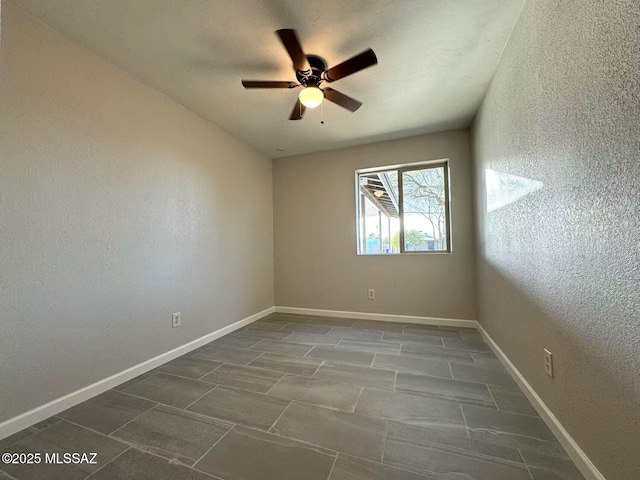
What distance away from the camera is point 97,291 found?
70.5 inches

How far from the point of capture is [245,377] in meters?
1.96

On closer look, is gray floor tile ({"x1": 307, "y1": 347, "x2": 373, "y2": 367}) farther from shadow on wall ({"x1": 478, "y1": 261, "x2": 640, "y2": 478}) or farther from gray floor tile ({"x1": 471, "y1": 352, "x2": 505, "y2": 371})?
shadow on wall ({"x1": 478, "y1": 261, "x2": 640, "y2": 478})

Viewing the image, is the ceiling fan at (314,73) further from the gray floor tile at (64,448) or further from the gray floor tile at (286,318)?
the gray floor tile at (286,318)

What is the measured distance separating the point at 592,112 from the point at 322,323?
9.90 ft

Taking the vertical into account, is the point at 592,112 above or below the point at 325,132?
below

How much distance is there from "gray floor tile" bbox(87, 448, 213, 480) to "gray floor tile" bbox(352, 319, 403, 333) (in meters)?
2.27

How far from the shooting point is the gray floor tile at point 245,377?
72.0 inches

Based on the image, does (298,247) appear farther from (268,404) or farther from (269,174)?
(268,404)

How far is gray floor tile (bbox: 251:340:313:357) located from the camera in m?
2.41

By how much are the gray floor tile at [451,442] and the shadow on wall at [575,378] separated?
31 cm

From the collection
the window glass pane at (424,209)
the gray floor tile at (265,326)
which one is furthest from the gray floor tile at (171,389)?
the window glass pane at (424,209)

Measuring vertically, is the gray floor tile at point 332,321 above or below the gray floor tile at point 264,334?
below

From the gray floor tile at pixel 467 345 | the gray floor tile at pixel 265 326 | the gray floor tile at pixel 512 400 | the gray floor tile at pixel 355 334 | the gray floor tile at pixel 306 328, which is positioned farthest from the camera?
the gray floor tile at pixel 265 326

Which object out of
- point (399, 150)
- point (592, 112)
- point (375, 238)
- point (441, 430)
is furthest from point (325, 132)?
point (441, 430)
